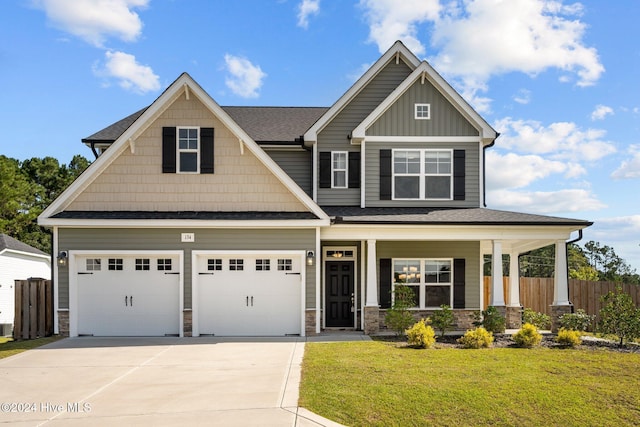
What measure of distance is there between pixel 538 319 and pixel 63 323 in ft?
47.0

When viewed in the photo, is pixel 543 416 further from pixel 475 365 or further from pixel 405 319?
pixel 405 319

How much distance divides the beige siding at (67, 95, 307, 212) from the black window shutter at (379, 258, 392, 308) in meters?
3.28

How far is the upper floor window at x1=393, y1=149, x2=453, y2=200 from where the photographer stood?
659 inches

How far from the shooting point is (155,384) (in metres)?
9.26

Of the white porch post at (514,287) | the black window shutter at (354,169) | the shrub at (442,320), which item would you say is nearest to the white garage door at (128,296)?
the black window shutter at (354,169)

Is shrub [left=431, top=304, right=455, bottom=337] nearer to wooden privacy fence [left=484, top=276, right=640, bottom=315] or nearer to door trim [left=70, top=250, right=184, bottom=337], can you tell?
wooden privacy fence [left=484, top=276, right=640, bottom=315]

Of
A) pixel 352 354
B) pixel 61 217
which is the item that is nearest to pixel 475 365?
pixel 352 354

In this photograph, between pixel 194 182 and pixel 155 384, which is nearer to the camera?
pixel 155 384

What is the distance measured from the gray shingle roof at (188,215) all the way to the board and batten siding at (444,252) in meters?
3.22

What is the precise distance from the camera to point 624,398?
28.1 ft

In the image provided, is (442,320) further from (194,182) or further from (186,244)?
(194,182)

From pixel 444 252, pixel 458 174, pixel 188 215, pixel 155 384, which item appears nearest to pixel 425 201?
pixel 458 174

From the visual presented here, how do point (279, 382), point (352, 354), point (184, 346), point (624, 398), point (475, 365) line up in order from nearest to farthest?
point (624, 398), point (279, 382), point (475, 365), point (352, 354), point (184, 346)

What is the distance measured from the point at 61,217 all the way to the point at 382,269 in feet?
29.6
